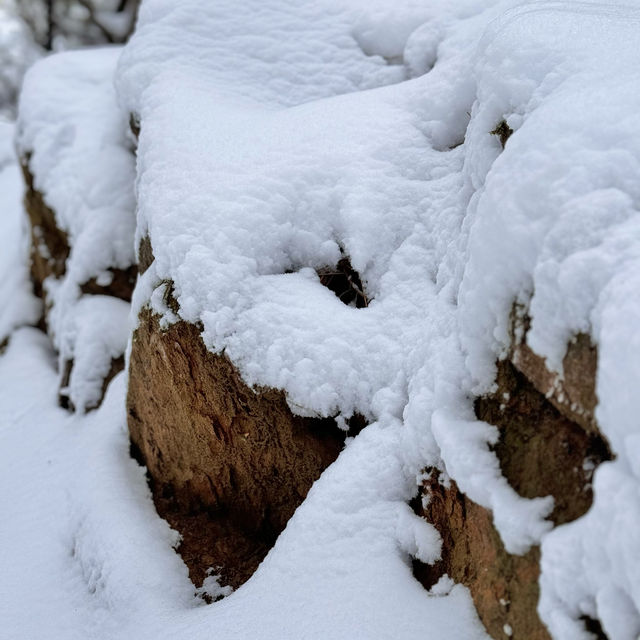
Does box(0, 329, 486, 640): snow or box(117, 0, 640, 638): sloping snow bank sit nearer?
box(117, 0, 640, 638): sloping snow bank

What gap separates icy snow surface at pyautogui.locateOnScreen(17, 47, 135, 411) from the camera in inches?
160

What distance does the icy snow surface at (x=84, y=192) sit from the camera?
4070mm

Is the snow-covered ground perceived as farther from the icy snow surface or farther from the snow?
the icy snow surface

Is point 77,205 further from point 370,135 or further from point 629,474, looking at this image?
point 629,474

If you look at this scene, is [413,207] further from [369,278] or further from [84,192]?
[84,192]

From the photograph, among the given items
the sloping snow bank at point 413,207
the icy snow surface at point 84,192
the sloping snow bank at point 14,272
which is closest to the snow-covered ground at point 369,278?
the sloping snow bank at point 413,207

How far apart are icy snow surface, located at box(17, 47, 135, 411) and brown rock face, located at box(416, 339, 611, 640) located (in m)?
2.74

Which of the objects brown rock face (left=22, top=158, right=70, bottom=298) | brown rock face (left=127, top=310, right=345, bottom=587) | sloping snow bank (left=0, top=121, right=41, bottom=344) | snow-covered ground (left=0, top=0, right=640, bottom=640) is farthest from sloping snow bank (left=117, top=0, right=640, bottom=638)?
sloping snow bank (left=0, top=121, right=41, bottom=344)

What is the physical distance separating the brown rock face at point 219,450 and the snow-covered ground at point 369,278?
0.35 ft

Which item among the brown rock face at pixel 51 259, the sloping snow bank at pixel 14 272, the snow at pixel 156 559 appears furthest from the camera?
the sloping snow bank at pixel 14 272

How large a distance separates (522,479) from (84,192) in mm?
4004

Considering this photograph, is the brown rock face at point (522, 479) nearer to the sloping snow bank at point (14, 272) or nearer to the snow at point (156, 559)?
the snow at point (156, 559)

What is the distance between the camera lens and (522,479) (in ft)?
5.56

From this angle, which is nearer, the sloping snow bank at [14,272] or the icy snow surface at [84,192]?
the icy snow surface at [84,192]
